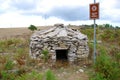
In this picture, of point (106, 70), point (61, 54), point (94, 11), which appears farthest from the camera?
point (61, 54)

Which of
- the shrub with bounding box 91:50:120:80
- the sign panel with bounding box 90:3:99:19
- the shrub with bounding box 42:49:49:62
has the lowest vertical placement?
the shrub with bounding box 91:50:120:80

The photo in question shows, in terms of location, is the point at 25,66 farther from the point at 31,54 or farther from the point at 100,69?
the point at 100,69

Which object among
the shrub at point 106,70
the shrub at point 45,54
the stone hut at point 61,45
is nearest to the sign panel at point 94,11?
the stone hut at point 61,45

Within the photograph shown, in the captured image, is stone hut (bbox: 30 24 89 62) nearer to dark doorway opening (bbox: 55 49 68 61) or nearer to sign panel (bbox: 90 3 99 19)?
dark doorway opening (bbox: 55 49 68 61)

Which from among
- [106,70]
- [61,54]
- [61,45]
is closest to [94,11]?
[61,45]

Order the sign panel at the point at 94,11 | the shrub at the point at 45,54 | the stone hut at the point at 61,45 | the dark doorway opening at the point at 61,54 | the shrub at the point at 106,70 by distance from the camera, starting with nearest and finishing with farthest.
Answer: the shrub at the point at 106,70, the sign panel at the point at 94,11, the shrub at the point at 45,54, the stone hut at the point at 61,45, the dark doorway opening at the point at 61,54

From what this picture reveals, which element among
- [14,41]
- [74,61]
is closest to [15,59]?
[74,61]

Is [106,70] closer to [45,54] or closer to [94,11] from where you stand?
[94,11]

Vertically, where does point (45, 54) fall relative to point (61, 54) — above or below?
above

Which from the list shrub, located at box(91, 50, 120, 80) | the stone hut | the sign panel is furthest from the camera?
the stone hut

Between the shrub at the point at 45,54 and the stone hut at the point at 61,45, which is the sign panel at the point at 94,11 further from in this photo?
the shrub at the point at 45,54

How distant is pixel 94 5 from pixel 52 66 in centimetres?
292

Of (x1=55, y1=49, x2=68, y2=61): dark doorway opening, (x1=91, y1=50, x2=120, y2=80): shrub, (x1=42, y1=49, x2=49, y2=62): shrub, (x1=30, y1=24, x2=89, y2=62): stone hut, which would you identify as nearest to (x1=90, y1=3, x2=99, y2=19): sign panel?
(x1=30, y1=24, x2=89, y2=62): stone hut

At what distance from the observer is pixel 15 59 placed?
13.5 metres
